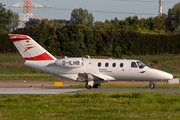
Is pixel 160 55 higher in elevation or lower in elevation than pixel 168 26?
lower

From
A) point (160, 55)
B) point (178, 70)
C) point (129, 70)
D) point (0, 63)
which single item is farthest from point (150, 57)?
point (129, 70)

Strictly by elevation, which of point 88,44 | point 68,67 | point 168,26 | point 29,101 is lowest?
point 29,101

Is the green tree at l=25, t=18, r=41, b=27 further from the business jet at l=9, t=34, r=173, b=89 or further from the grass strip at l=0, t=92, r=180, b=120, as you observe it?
the grass strip at l=0, t=92, r=180, b=120

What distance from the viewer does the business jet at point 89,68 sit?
→ 2775cm

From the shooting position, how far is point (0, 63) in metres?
59.5

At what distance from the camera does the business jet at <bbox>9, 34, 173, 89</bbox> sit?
27750mm

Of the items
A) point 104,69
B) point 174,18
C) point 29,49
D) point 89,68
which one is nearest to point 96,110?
point 104,69

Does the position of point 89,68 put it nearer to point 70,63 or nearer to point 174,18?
point 70,63

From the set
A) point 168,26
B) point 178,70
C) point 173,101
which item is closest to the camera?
point 173,101

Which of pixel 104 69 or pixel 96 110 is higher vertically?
pixel 104 69

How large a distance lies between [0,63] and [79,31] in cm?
1932

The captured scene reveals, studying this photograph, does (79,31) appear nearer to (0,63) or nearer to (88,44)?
(88,44)

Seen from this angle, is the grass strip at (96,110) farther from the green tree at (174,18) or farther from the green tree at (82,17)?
the green tree at (82,17)

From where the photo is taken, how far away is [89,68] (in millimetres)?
28375
